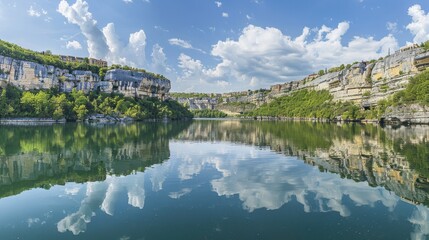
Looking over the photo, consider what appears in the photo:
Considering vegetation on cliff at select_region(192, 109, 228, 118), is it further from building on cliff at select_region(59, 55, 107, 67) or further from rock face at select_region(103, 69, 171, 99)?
building on cliff at select_region(59, 55, 107, 67)

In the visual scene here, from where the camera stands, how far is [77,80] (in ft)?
284

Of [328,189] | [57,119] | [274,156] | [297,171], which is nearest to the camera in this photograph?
[328,189]

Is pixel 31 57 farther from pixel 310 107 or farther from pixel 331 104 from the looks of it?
pixel 310 107

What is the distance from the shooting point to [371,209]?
8.21 metres

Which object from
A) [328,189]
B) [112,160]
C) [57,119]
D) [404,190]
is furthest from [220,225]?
[57,119]

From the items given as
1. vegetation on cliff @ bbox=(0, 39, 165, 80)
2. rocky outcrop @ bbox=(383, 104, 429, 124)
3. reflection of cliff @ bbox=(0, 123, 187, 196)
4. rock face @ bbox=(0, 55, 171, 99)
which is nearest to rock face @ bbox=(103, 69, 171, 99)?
rock face @ bbox=(0, 55, 171, 99)

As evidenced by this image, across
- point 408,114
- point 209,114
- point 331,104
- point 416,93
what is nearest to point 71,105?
point 408,114

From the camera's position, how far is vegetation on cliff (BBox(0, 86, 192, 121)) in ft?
203

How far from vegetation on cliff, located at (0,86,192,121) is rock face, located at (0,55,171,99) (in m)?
3.00

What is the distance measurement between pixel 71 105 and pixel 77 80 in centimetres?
1928

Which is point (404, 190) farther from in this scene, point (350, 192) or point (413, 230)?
point (413, 230)

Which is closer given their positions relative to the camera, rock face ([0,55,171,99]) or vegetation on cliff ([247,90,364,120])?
rock face ([0,55,171,99])

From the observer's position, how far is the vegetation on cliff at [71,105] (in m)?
61.9

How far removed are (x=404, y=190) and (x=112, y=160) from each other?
13.3 meters
